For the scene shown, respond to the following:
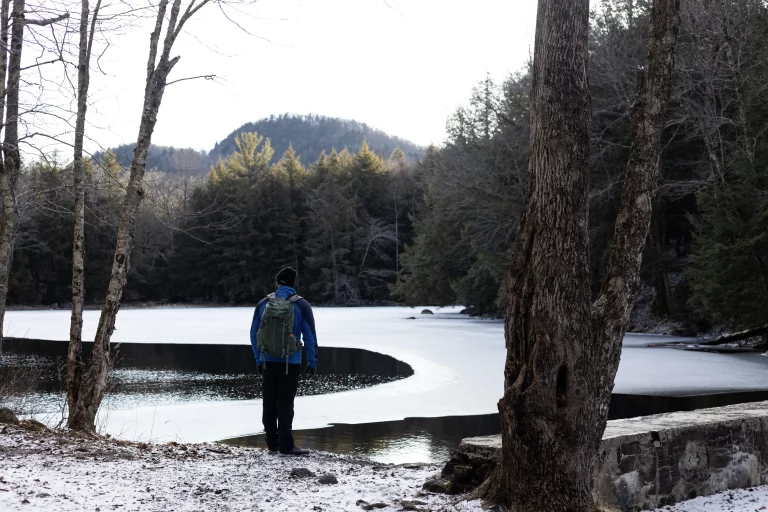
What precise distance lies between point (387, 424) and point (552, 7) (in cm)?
639

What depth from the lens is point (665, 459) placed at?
4.69 meters

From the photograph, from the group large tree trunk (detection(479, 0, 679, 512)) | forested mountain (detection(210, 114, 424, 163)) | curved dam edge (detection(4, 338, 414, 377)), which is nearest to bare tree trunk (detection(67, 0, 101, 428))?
large tree trunk (detection(479, 0, 679, 512))

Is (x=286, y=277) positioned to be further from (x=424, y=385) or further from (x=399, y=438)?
(x=424, y=385)

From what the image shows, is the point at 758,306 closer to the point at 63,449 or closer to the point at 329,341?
the point at 329,341

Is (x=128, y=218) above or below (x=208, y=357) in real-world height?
above

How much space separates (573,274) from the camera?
3912 millimetres

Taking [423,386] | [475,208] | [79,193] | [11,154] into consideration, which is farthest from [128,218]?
Result: [475,208]

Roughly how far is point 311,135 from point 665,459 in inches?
5860

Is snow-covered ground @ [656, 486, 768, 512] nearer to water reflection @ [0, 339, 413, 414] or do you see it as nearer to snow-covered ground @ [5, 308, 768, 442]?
snow-covered ground @ [5, 308, 768, 442]

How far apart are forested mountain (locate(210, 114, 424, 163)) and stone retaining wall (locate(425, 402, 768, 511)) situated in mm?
127208

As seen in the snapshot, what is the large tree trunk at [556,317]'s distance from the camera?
3.91 m

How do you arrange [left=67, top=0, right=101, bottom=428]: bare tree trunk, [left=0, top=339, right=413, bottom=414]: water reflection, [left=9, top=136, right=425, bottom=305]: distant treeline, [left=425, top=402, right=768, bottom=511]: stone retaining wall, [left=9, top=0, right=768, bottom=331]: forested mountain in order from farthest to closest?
[left=9, top=136, right=425, bottom=305]: distant treeline, [left=9, top=0, right=768, bottom=331]: forested mountain, [left=0, top=339, right=413, bottom=414]: water reflection, [left=67, top=0, right=101, bottom=428]: bare tree trunk, [left=425, top=402, right=768, bottom=511]: stone retaining wall

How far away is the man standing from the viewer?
5.88m

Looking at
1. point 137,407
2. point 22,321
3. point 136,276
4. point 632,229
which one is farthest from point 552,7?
point 136,276
